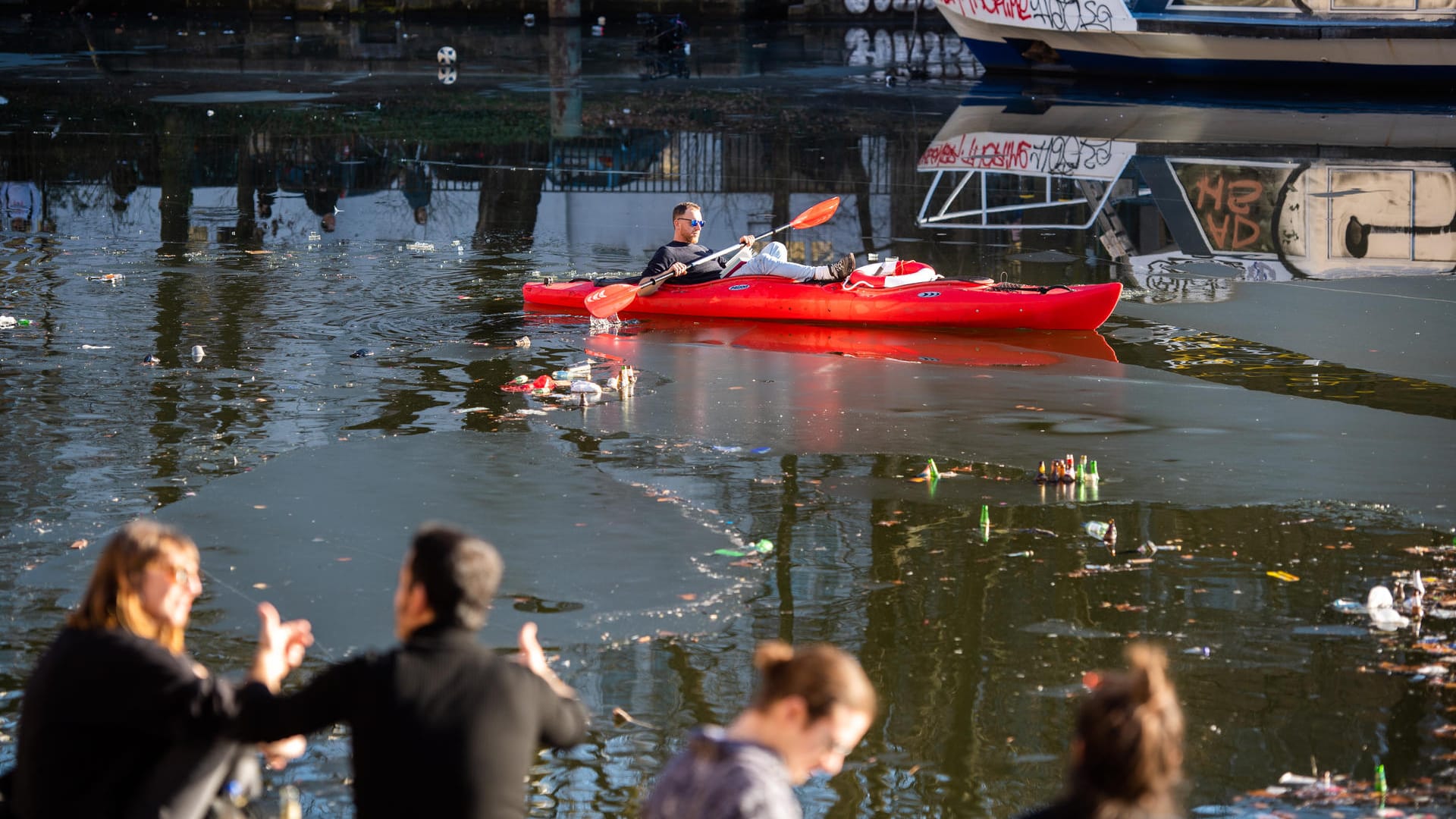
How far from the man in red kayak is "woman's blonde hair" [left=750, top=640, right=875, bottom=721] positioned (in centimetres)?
1019

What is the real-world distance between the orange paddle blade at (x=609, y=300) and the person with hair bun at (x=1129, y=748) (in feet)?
33.5

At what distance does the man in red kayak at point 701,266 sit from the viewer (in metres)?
13.3

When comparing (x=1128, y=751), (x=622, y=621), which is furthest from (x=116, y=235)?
(x=1128, y=751)

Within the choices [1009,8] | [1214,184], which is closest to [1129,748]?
[1214,184]

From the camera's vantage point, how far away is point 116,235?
16.5 metres

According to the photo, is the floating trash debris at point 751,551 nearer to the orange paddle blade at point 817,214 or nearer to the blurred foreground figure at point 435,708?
the blurred foreground figure at point 435,708

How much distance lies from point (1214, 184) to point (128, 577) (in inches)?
665

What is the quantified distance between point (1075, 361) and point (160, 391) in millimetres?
6033

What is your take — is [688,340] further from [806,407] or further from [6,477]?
[6,477]

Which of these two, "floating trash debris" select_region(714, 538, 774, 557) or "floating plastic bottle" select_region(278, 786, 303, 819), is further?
"floating trash debris" select_region(714, 538, 774, 557)

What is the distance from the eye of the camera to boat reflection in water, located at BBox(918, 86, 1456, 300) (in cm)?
1530

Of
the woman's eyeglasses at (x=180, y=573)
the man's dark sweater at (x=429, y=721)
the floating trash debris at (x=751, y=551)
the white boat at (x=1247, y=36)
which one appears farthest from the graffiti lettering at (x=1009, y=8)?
the man's dark sweater at (x=429, y=721)

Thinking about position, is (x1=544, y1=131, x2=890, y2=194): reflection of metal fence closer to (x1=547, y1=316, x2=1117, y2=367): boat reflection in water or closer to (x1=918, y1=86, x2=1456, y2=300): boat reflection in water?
(x1=918, y1=86, x2=1456, y2=300): boat reflection in water

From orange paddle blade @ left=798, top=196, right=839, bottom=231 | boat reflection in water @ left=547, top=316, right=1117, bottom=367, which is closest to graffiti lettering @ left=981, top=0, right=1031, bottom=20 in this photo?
orange paddle blade @ left=798, top=196, right=839, bottom=231
